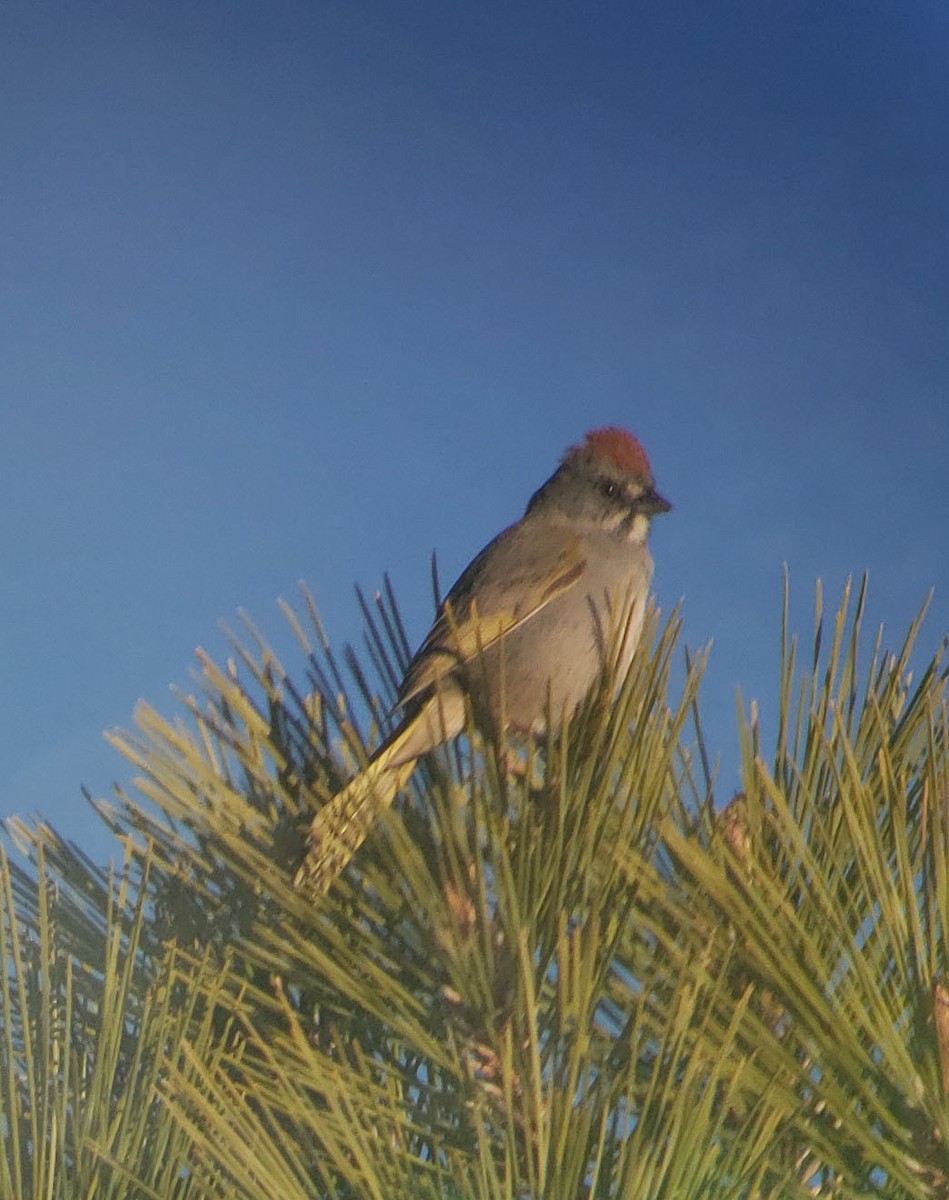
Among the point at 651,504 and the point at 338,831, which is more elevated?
the point at 651,504

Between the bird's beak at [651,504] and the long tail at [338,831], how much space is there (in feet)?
3.02

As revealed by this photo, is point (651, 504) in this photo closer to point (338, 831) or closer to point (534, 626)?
point (534, 626)

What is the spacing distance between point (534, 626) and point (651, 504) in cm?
42

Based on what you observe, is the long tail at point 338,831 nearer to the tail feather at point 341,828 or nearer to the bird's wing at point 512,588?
the tail feather at point 341,828

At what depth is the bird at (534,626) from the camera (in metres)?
0.85

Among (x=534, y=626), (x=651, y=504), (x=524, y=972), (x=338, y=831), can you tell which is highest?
(x=651, y=504)

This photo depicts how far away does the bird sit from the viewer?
2.79 ft

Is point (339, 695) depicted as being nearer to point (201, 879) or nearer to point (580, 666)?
point (201, 879)

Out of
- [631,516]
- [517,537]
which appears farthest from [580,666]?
[631,516]

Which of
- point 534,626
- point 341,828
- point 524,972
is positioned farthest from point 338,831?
point 534,626

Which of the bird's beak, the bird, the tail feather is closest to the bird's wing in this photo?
the bird

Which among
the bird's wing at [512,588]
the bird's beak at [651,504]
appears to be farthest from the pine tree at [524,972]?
the bird's beak at [651,504]

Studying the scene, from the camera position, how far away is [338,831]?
85 cm

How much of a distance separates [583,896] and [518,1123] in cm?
14
